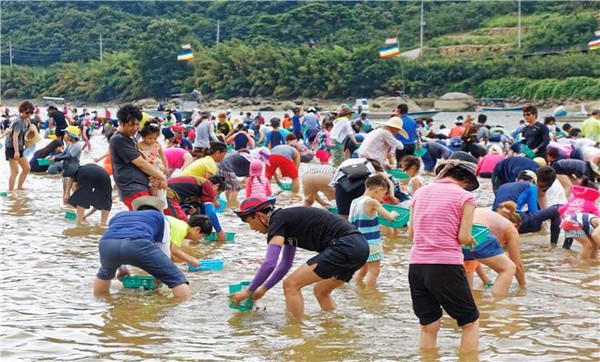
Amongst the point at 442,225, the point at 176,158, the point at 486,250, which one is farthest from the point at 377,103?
the point at 442,225

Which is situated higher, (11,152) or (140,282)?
(11,152)

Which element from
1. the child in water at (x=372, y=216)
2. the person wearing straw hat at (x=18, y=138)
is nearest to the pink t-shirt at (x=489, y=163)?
the child in water at (x=372, y=216)

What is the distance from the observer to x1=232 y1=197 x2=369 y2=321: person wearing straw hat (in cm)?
604

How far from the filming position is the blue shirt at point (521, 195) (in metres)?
9.36

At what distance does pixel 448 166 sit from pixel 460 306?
33.0 inches

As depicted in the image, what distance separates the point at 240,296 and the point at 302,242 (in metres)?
0.62

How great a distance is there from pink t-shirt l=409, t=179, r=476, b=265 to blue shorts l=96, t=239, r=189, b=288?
2.34 meters

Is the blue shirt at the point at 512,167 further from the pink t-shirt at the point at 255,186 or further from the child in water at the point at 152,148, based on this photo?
the child in water at the point at 152,148

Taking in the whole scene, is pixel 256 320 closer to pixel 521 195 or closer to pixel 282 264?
pixel 282 264

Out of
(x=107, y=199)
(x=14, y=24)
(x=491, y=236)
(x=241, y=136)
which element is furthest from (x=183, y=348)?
(x=14, y=24)

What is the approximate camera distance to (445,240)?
5176mm

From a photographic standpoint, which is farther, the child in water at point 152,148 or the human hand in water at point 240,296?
the child in water at point 152,148

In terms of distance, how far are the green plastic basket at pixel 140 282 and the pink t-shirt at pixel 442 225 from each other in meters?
2.90

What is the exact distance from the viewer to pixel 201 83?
91688 mm
